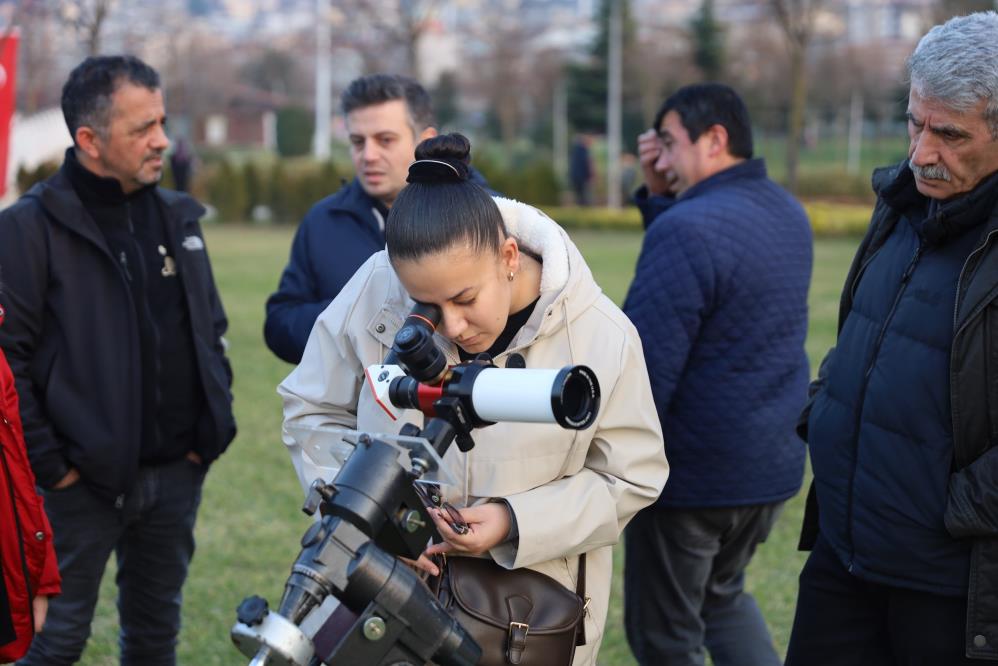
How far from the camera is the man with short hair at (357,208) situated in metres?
4.41

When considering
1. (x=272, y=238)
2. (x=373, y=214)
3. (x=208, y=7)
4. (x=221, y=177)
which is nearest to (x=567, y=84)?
(x=221, y=177)

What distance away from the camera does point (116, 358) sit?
4.13 m

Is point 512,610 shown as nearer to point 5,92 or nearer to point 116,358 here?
point 116,358

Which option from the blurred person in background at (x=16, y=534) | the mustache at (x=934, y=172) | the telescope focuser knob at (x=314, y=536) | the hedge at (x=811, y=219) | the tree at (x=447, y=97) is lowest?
the hedge at (x=811, y=219)

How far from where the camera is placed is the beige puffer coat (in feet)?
9.20

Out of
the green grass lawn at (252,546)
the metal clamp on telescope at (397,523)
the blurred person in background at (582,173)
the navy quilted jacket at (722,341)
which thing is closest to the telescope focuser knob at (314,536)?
the metal clamp on telescope at (397,523)

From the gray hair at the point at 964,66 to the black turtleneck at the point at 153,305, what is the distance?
8.92 feet

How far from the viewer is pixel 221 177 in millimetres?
29422

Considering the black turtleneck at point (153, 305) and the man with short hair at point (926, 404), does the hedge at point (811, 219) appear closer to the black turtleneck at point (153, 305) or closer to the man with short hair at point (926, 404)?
the black turtleneck at point (153, 305)

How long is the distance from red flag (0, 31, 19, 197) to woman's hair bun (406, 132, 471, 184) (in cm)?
575

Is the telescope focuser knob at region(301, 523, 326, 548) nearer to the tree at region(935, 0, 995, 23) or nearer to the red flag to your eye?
the red flag

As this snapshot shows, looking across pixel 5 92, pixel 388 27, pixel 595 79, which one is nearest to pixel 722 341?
pixel 5 92

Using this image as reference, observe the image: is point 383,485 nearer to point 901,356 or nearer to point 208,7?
point 901,356

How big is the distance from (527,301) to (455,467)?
44cm
